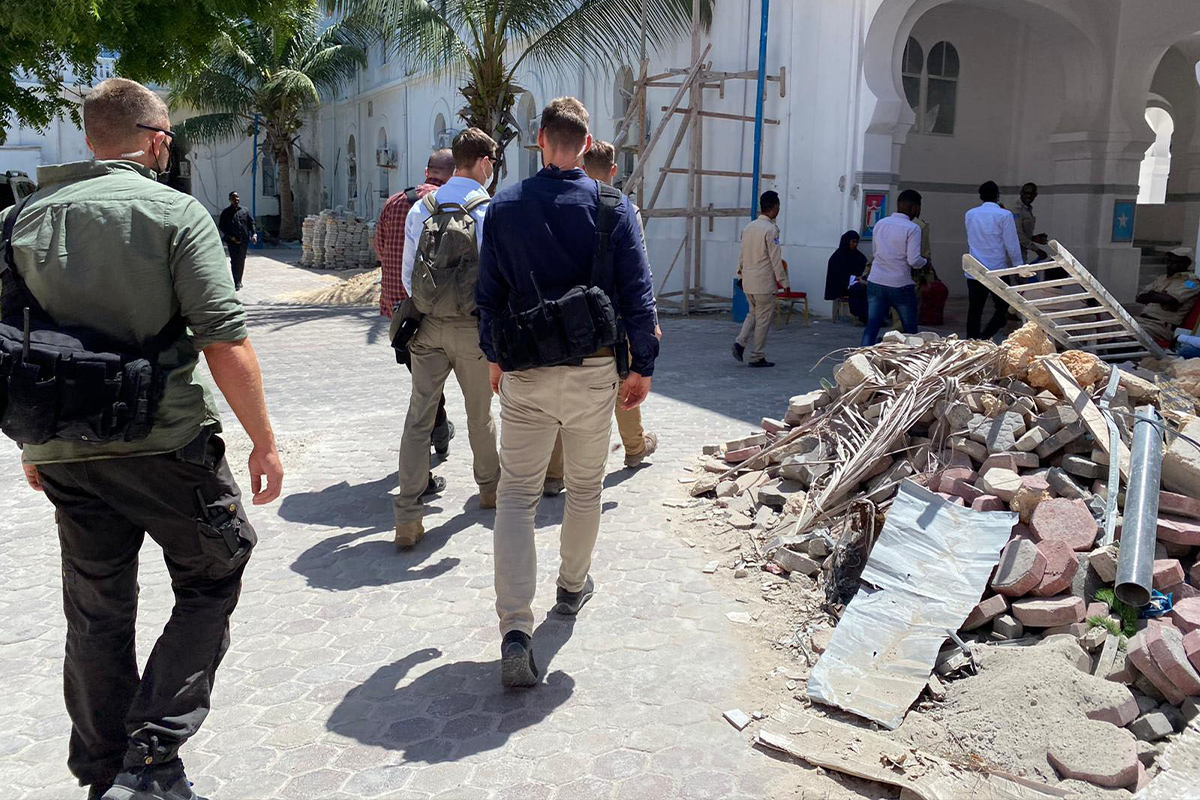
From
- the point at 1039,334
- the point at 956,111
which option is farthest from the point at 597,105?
the point at 1039,334

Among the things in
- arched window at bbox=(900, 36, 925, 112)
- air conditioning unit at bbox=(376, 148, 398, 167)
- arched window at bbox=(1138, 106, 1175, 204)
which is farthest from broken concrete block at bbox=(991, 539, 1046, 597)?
air conditioning unit at bbox=(376, 148, 398, 167)

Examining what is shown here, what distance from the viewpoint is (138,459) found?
2.63 metres

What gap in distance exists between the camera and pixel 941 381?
5.52m

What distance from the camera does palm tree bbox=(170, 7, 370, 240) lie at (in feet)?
101

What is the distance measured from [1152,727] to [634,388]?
2141 millimetres

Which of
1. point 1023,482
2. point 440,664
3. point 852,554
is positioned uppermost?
point 1023,482

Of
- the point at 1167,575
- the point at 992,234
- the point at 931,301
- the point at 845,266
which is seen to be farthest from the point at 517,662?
the point at 931,301

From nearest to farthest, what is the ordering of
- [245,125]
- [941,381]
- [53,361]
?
[53,361] < [941,381] < [245,125]

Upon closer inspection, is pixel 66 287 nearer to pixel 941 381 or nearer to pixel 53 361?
pixel 53 361

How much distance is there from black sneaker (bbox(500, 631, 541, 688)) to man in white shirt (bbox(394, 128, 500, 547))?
1.57 metres

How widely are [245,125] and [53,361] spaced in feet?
126

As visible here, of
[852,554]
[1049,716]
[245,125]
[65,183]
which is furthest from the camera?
[245,125]

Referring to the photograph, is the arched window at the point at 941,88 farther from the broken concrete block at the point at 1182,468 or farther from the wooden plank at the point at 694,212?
the broken concrete block at the point at 1182,468

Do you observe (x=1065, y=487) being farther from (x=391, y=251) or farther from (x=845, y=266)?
(x=845, y=266)
